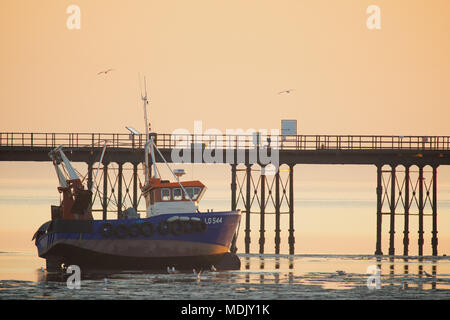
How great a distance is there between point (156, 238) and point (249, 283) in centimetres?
1287

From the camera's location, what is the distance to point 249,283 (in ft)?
244

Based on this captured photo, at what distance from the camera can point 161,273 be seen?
275 feet

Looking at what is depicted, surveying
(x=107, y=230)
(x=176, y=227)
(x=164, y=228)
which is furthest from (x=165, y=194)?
(x=107, y=230)

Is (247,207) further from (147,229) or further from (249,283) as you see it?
(249,283)

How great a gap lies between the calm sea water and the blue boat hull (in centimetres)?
192

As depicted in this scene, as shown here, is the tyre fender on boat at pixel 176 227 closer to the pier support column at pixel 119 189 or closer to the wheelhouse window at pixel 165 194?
the wheelhouse window at pixel 165 194

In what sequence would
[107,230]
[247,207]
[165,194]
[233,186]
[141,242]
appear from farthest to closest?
[247,207]
[233,186]
[165,194]
[107,230]
[141,242]

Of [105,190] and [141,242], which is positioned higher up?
[105,190]

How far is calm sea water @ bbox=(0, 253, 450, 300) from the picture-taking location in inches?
2618

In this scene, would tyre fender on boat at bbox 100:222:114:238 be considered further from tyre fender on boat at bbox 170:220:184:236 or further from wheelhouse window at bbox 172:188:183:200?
wheelhouse window at bbox 172:188:183:200

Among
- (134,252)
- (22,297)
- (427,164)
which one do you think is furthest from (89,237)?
(427,164)

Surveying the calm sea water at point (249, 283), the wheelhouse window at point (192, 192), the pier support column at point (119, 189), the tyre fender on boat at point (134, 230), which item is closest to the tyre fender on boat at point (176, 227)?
the tyre fender on boat at point (134, 230)

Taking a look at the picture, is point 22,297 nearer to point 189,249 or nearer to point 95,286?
point 95,286

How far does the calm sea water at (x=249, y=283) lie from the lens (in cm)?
6650
